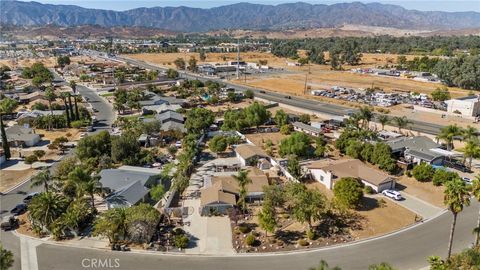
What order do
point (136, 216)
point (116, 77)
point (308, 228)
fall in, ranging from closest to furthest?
point (136, 216), point (308, 228), point (116, 77)

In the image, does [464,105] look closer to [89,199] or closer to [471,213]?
[471,213]

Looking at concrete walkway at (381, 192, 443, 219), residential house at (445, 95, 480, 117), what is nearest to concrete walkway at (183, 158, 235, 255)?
concrete walkway at (381, 192, 443, 219)

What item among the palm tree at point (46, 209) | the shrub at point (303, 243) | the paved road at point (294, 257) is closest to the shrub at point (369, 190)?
the paved road at point (294, 257)

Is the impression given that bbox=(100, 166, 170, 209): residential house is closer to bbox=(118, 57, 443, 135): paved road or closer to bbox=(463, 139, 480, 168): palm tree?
bbox=(463, 139, 480, 168): palm tree

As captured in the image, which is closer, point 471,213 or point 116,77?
point 471,213

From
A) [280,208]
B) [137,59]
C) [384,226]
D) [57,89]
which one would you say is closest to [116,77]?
[57,89]

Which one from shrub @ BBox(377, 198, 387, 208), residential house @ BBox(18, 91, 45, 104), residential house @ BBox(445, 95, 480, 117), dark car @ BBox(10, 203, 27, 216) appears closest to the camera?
dark car @ BBox(10, 203, 27, 216)
